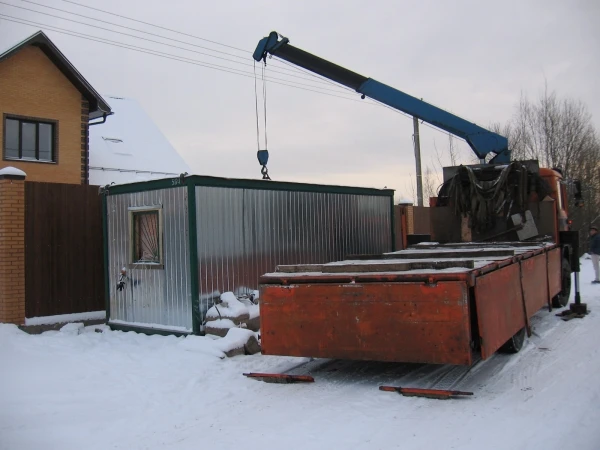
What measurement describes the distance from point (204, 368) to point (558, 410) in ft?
14.5

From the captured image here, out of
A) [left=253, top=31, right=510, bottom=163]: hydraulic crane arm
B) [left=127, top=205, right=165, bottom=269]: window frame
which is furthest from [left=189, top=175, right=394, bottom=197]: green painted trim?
[left=253, top=31, right=510, bottom=163]: hydraulic crane arm

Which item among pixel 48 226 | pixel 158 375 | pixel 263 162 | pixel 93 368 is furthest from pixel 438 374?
pixel 48 226

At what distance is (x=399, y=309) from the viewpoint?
6.16 meters

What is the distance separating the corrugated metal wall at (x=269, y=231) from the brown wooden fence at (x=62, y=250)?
2.87 meters

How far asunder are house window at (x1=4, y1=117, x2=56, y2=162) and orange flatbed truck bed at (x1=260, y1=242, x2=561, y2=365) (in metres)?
14.3

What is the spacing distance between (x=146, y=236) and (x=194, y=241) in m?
1.44

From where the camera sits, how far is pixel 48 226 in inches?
408

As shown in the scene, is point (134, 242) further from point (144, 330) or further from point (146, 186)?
point (144, 330)

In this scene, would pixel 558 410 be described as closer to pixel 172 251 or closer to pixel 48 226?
pixel 172 251

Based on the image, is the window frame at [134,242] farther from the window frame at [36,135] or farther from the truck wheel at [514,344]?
the window frame at [36,135]

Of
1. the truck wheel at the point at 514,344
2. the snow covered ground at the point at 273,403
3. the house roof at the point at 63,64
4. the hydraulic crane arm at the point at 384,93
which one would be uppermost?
the house roof at the point at 63,64

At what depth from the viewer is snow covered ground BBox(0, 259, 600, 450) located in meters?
4.95

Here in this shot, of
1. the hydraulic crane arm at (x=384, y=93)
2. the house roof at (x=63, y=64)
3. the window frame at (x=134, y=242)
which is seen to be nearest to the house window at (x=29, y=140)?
the house roof at (x=63, y=64)

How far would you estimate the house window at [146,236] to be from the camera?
10.0 meters
